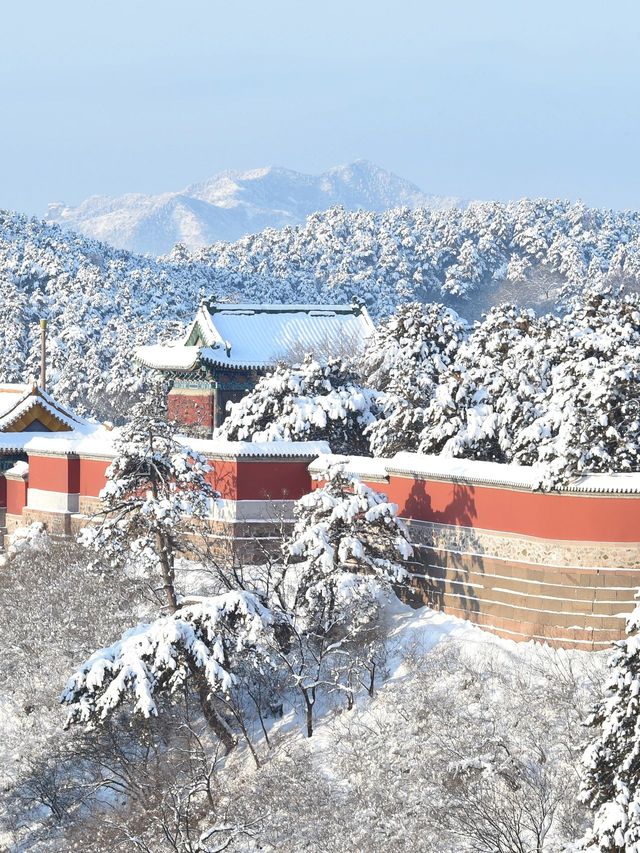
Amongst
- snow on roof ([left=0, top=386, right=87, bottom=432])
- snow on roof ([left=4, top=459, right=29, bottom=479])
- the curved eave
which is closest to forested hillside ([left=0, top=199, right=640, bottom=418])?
the curved eave

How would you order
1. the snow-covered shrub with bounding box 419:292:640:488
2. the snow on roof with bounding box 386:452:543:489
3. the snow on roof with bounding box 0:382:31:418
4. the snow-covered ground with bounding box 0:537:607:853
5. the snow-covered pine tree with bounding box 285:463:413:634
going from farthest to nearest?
the snow on roof with bounding box 0:382:31:418
the snow-covered pine tree with bounding box 285:463:413:634
the snow-covered shrub with bounding box 419:292:640:488
the snow on roof with bounding box 386:452:543:489
the snow-covered ground with bounding box 0:537:607:853

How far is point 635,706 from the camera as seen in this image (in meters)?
13.2

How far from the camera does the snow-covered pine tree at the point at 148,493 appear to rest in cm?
2275

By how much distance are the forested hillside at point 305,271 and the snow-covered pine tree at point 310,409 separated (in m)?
28.6

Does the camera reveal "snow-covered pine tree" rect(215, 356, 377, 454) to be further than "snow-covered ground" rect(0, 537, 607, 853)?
Yes

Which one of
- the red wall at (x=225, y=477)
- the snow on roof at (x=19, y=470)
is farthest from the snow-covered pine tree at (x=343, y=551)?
the snow on roof at (x=19, y=470)

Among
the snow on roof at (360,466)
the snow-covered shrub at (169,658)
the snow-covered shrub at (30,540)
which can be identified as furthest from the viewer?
the snow-covered shrub at (30,540)

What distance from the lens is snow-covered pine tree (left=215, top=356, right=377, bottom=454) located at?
27.2 metres

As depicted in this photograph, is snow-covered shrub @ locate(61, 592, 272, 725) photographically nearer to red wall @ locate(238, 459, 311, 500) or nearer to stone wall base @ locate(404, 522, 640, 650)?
stone wall base @ locate(404, 522, 640, 650)

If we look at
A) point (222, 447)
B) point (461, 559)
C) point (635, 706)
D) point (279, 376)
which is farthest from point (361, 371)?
point (635, 706)

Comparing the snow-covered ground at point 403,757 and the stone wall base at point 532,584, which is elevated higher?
the stone wall base at point 532,584

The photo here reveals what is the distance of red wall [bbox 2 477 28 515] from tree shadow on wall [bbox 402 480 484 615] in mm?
10835

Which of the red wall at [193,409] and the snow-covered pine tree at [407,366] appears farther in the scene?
the red wall at [193,409]

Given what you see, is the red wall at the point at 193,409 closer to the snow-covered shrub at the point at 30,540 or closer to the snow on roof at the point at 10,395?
the snow on roof at the point at 10,395
